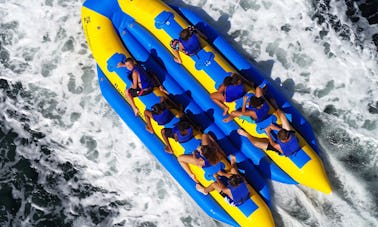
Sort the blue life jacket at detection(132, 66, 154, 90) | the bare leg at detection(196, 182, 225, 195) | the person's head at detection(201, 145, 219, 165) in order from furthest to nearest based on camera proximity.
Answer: the blue life jacket at detection(132, 66, 154, 90), the bare leg at detection(196, 182, 225, 195), the person's head at detection(201, 145, 219, 165)

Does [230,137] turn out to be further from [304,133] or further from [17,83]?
[17,83]

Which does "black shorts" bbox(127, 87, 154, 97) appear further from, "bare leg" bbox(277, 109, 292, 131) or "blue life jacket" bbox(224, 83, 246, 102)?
"bare leg" bbox(277, 109, 292, 131)

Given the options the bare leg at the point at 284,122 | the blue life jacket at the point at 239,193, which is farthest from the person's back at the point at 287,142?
the blue life jacket at the point at 239,193

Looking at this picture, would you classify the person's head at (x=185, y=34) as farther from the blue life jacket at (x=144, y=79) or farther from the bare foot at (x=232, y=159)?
the bare foot at (x=232, y=159)

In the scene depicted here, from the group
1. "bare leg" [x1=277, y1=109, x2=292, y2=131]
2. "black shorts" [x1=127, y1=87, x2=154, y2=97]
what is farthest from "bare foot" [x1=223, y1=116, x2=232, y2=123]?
"black shorts" [x1=127, y1=87, x2=154, y2=97]

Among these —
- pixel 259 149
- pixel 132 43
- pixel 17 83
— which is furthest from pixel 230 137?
pixel 17 83
